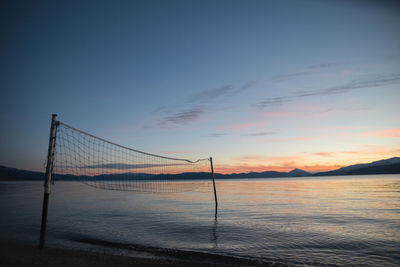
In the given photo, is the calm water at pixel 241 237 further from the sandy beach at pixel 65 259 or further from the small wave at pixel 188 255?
the sandy beach at pixel 65 259

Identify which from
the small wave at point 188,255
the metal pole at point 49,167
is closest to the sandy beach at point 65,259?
the small wave at point 188,255

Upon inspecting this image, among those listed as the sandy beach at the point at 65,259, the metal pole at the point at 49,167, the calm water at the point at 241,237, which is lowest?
the calm water at the point at 241,237

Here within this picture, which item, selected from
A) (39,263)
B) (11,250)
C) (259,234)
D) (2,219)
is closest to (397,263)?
(259,234)

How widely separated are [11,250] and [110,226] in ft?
20.5

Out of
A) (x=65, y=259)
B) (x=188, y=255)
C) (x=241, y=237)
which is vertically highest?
(x=65, y=259)

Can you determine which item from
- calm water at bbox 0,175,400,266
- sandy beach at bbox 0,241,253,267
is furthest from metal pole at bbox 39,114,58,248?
calm water at bbox 0,175,400,266

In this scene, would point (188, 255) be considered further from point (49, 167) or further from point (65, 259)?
point (49, 167)

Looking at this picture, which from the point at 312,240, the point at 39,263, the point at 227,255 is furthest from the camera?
the point at 312,240

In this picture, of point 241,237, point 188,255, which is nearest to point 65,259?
point 188,255

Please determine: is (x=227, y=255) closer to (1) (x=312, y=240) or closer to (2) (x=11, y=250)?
(1) (x=312, y=240)

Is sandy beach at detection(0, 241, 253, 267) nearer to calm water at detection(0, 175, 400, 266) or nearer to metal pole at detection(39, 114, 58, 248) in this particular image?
metal pole at detection(39, 114, 58, 248)

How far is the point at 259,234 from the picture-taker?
11.9 meters

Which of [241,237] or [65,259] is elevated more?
[65,259]

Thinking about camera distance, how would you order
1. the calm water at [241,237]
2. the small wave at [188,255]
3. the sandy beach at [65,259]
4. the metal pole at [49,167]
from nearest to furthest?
the sandy beach at [65,259] < the small wave at [188,255] < the metal pole at [49,167] < the calm water at [241,237]
